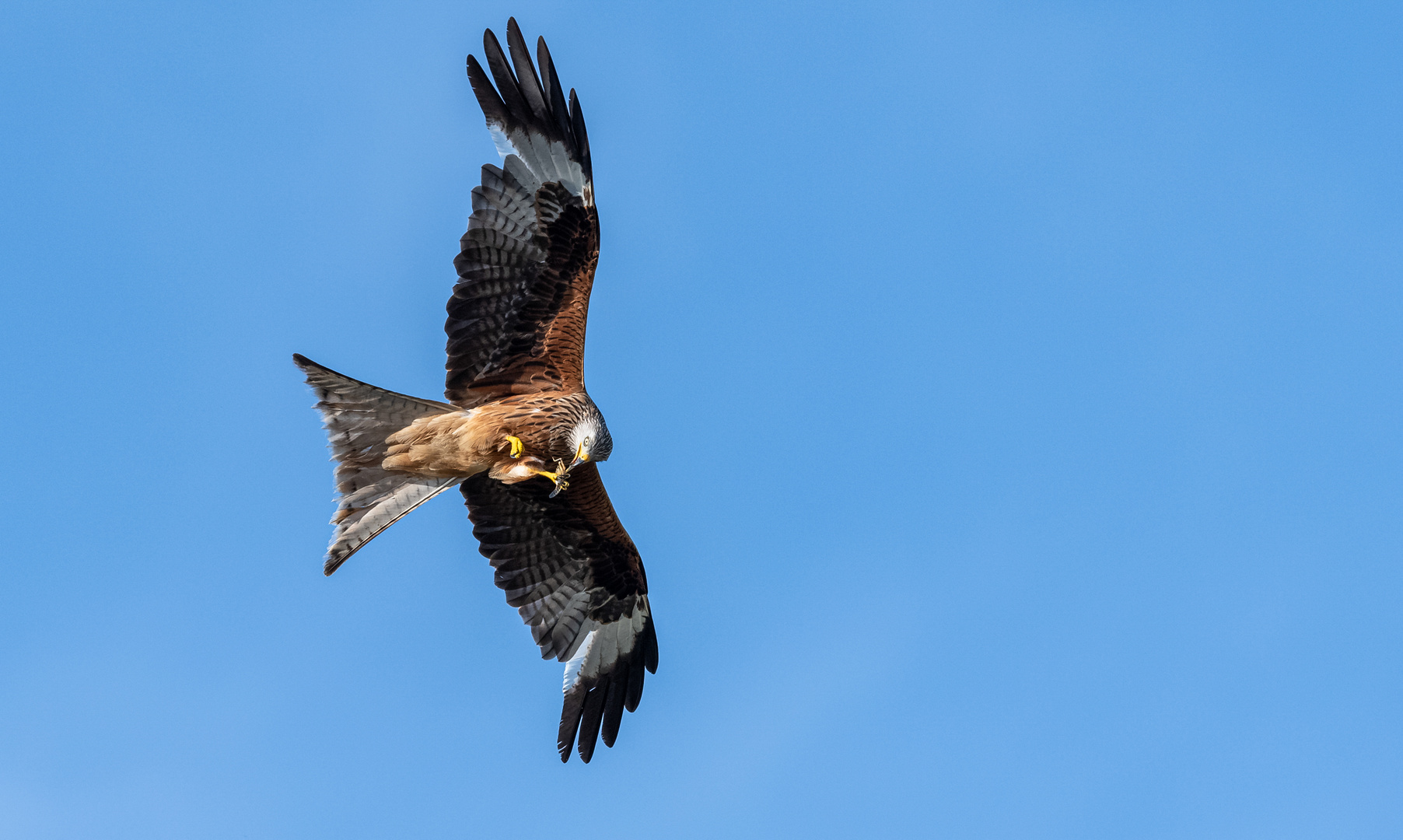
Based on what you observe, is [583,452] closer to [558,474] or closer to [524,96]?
[558,474]

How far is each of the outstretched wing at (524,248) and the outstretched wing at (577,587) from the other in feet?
4.01

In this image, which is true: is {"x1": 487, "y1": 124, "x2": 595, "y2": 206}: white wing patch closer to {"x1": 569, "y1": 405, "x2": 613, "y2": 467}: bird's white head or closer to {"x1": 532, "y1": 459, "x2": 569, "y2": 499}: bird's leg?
{"x1": 569, "y1": 405, "x2": 613, "y2": 467}: bird's white head

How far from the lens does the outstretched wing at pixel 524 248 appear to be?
1041 cm

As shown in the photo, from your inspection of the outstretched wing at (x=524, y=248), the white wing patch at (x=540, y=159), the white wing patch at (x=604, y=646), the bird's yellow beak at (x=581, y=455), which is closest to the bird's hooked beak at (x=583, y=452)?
the bird's yellow beak at (x=581, y=455)

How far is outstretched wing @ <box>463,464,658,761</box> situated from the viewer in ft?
38.0

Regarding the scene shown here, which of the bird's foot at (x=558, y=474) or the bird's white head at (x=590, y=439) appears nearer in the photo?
the bird's white head at (x=590, y=439)

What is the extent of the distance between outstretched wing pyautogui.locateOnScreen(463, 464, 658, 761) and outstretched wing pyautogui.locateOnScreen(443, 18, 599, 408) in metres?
1.22

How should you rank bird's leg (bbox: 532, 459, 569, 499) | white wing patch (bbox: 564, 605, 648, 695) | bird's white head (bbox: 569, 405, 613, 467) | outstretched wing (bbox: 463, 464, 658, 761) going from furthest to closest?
1. white wing patch (bbox: 564, 605, 648, 695)
2. outstretched wing (bbox: 463, 464, 658, 761)
3. bird's leg (bbox: 532, 459, 569, 499)
4. bird's white head (bbox: 569, 405, 613, 467)

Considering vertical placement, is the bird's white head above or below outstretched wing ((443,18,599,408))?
below

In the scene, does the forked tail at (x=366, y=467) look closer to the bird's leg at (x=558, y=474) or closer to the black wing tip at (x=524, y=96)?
the bird's leg at (x=558, y=474)

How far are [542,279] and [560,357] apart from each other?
638 mm

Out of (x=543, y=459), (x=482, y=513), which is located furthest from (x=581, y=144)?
(x=482, y=513)

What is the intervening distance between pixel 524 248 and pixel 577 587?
3.23 m

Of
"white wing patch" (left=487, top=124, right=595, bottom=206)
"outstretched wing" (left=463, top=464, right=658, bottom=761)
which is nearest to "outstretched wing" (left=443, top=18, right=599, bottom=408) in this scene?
"white wing patch" (left=487, top=124, right=595, bottom=206)
